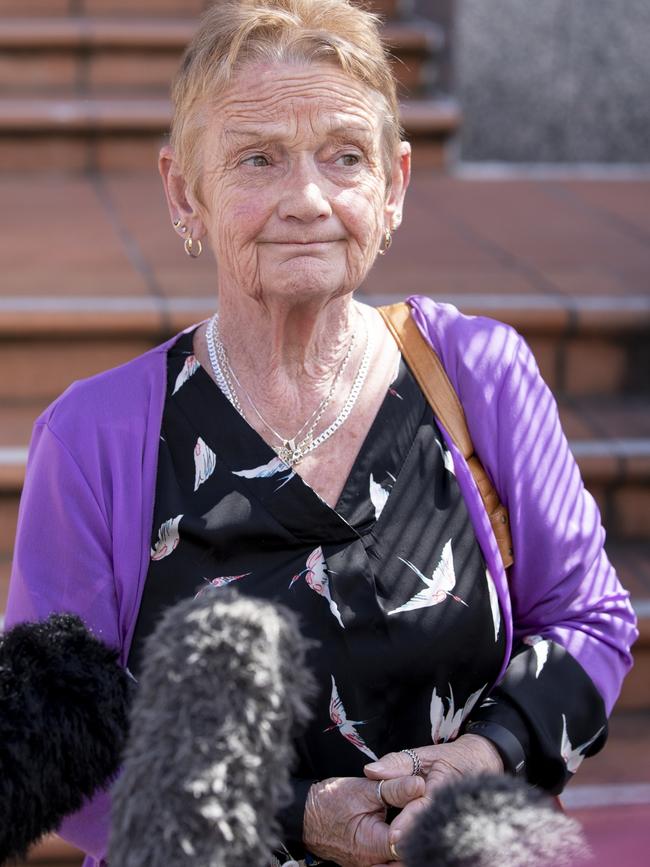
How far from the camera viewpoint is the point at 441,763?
155 cm

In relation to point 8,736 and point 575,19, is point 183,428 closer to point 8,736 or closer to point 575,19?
point 8,736

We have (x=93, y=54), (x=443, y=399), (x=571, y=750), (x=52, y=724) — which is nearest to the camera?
(x=52, y=724)

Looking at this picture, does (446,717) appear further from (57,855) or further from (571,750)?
(57,855)

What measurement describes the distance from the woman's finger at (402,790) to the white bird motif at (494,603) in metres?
0.27

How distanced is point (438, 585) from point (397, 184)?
0.56 m

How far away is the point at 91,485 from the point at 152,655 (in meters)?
0.60

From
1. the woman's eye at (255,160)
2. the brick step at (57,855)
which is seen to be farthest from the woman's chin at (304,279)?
the brick step at (57,855)

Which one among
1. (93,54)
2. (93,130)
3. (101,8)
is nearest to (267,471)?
(93,130)

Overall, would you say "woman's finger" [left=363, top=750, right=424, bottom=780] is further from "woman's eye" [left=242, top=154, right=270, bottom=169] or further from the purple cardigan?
"woman's eye" [left=242, top=154, right=270, bottom=169]

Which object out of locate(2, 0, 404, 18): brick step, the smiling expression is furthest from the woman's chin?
locate(2, 0, 404, 18): brick step

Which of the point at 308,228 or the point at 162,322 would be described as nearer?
the point at 308,228

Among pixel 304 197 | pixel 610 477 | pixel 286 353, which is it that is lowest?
pixel 610 477

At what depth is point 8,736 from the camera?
46.3 inches

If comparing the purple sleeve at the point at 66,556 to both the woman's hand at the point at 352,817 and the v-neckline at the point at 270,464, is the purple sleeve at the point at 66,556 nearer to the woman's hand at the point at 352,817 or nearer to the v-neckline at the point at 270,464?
the v-neckline at the point at 270,464
